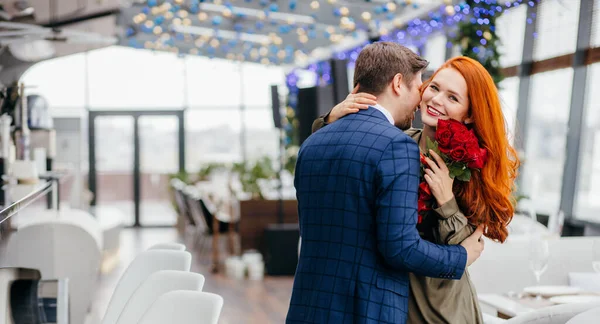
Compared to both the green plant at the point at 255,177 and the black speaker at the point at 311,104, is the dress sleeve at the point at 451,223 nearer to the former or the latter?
the black speaker at the point at 311,104

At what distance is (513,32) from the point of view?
9.70m

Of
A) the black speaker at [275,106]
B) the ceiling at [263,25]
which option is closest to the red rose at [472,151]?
the black speaker at [275,106]

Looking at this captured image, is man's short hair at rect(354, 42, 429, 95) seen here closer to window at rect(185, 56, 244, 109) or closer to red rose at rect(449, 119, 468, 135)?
red rose at rect(449, 119, 468, 135)

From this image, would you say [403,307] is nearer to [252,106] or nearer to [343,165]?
[343,165]

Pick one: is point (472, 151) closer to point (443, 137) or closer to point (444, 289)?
point (443, 137)

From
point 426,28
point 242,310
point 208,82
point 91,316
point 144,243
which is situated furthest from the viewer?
point 208,82

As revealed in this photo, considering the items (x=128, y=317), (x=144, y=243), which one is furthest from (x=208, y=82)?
(x=128, y=317)

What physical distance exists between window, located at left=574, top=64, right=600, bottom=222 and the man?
659cm

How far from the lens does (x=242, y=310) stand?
707cm

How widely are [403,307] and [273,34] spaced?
12.9 metres

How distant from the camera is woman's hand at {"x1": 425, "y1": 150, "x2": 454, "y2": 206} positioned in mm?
1929

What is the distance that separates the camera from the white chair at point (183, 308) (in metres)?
1.72

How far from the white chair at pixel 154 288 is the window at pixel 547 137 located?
706 centimetres

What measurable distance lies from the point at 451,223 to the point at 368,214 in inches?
9.1
